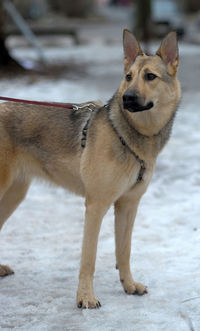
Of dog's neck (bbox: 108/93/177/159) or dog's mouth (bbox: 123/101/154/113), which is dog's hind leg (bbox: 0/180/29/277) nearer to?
dog's neck (bbox: 108/93/177/159)

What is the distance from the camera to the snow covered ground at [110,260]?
3717 mm

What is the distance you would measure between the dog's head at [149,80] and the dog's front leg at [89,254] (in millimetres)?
744

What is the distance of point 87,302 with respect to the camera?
3.89 m

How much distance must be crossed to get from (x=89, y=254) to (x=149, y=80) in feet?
4.37

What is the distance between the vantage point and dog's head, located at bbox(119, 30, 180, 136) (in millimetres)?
3672

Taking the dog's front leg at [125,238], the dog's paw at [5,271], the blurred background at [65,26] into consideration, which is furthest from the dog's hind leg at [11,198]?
the blurred background at [65,26]

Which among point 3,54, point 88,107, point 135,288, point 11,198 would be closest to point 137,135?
point 88,107

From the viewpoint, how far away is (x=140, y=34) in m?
24.1

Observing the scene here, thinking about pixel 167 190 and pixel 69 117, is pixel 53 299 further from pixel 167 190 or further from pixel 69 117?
pixel 167 190

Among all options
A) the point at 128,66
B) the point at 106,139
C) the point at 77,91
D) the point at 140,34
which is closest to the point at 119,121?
the point at 106,139

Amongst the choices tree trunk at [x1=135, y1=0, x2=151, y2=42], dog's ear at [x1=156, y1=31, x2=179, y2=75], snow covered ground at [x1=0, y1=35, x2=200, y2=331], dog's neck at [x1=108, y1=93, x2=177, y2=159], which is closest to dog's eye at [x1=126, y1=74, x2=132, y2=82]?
dog's neck at [x1=108, y1=93, x2=177, y2=159]

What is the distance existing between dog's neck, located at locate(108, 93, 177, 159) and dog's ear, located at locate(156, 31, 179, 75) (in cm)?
34

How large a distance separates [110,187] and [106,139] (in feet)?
1.17

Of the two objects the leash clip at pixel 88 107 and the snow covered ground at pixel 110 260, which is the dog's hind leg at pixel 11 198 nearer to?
the snow covered ground at pixel 110 260
